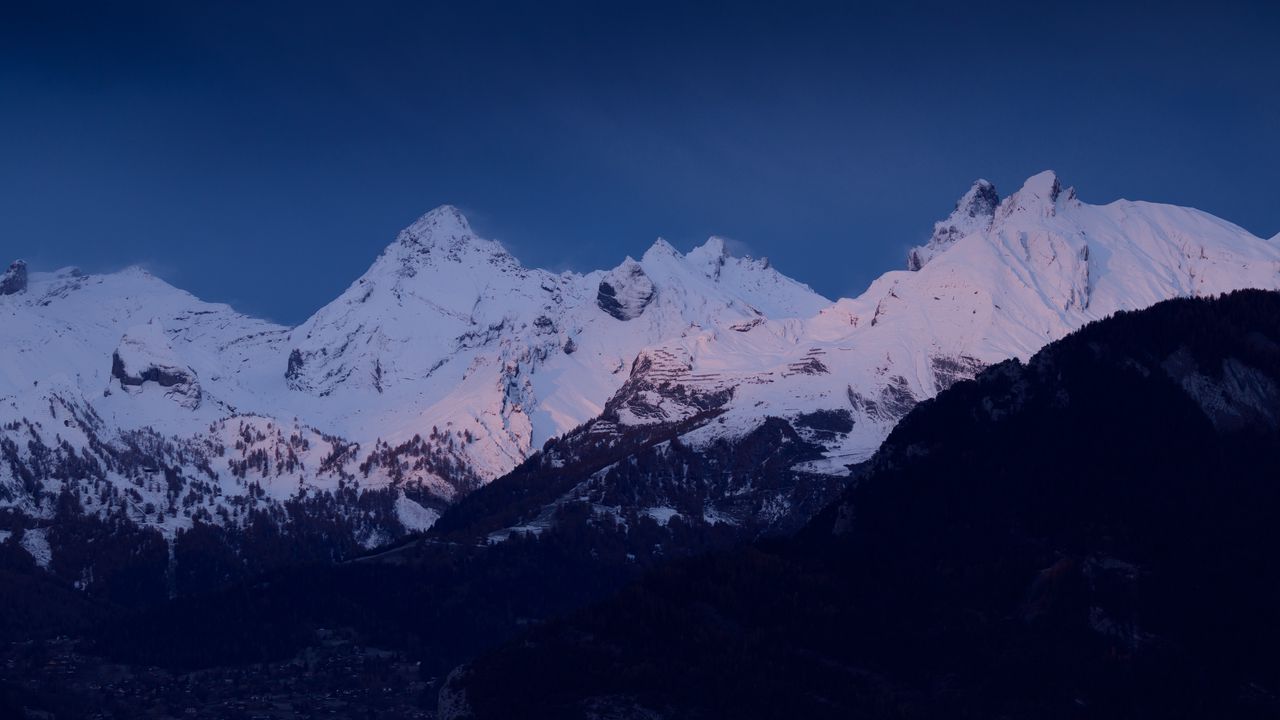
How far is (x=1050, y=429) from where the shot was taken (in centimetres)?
17688

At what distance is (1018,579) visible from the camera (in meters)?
153

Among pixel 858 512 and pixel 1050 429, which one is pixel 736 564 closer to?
pixel 858 512

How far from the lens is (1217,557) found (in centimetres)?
14750

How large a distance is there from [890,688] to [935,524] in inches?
1090

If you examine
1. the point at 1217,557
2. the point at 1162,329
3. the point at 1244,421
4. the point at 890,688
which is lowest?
the point at 890,688

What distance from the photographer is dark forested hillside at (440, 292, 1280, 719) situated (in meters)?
139

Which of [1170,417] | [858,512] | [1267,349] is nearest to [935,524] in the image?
[858,512]

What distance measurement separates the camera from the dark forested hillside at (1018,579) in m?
139

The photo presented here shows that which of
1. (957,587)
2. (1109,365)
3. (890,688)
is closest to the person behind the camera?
(890,688)

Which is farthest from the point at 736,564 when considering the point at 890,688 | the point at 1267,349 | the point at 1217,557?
the point at 1267,349

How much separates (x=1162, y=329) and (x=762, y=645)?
55.7 metres

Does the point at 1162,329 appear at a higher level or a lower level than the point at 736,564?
higher

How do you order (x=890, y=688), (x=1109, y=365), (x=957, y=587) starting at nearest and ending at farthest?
(x=890, y=688) < (x=957, y=587) < (x=1109, y=365)

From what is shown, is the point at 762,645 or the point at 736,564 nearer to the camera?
the point at 762,645
